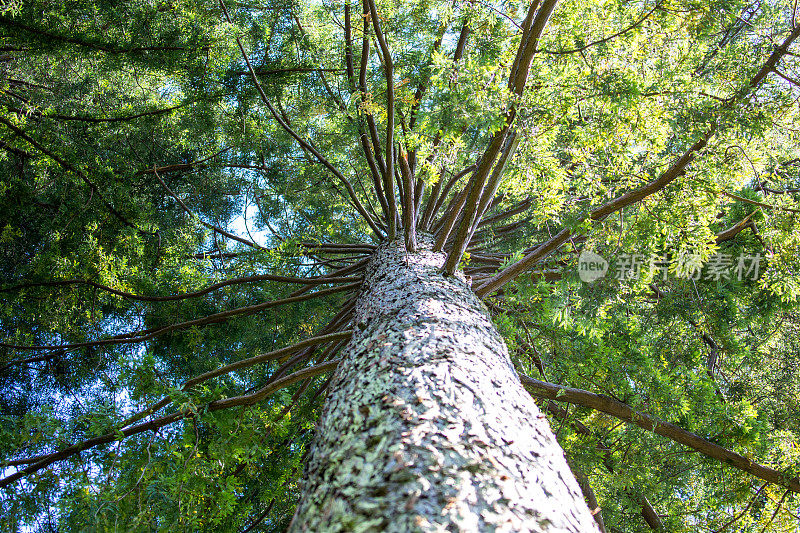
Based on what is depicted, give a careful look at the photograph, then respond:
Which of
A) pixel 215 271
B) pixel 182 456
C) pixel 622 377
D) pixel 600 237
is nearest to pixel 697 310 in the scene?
pixel 622 377

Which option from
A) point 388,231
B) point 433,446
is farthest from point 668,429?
point 388,231

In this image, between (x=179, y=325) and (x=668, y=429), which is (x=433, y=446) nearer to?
(x=668, y=429)

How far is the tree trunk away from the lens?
1142 millimetres

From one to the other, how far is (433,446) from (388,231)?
359 cm

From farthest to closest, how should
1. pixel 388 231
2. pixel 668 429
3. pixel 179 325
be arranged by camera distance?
1. pixel 388 231
2. pixel 179 325
3. pixel 668 429

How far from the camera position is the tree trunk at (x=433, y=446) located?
1142 millimetres

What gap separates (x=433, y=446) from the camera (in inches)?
52.4

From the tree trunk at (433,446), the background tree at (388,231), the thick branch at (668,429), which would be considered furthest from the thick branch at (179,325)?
the thick branch at (668,429)

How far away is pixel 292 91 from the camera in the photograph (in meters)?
5.84

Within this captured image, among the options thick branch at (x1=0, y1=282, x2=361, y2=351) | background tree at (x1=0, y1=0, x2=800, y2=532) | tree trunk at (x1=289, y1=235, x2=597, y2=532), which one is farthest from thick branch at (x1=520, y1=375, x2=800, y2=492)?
thick branch at (x1=0, y1=282, x2=361, y2=351)

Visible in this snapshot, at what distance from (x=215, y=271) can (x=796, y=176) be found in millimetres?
6118

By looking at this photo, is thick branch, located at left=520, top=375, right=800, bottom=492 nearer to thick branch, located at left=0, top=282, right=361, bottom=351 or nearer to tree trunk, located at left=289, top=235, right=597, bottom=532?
tree trunk, located at left=289, top=235, right=597, bottom=532

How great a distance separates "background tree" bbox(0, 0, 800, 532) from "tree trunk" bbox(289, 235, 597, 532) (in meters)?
1.07

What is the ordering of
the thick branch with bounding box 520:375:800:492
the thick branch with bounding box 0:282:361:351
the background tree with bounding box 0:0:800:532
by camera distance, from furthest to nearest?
the thick branch with bounding box 0:282:361:351
the thick branch with bounding box 520:375:800:492
the background tree with bounding box 0:0:800:532
